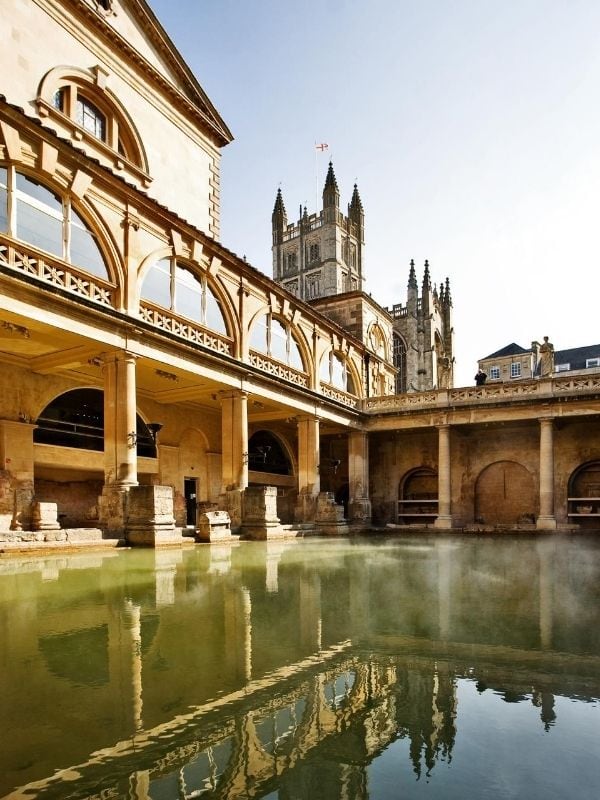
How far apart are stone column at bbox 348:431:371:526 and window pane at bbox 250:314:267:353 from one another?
8.68 metres

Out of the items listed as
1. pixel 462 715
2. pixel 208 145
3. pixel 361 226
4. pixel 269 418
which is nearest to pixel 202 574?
pixel 462 715

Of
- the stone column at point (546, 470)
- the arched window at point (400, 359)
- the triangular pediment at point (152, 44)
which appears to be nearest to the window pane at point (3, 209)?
the triangular pediment at point (152, 44)

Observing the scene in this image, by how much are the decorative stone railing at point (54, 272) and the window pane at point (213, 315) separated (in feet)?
14.5

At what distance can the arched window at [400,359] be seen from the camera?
2539 inches

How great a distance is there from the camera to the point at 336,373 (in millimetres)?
29031

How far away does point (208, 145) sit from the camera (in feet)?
79.0

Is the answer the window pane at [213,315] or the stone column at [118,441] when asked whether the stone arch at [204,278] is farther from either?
the stone column at [118,441]

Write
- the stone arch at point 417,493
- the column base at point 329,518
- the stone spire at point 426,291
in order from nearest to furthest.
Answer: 1. the column base at point 329,518
2. the stone arch at point 417,493
3. the stone spire at point 426,291

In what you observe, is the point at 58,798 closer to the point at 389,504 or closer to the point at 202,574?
the point at 202,574

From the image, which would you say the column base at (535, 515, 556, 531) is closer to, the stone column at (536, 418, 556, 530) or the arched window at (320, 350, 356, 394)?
the stone column at (536, 418, 556, 530)

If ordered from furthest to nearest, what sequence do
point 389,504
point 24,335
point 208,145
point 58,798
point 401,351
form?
1. point 401,351
2. point 389,504
3. point 208,145
4. point 24,335
5. point 58,798

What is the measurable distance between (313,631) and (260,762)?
2.44 m

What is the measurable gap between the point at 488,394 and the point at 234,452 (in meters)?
12.7

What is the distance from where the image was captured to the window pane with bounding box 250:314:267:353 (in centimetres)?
2211
